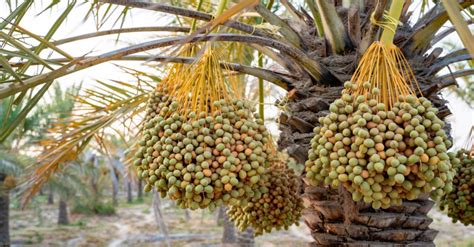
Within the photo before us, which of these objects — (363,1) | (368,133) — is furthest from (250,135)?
(363,1)

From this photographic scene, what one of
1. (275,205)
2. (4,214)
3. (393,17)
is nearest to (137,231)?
(4,214)

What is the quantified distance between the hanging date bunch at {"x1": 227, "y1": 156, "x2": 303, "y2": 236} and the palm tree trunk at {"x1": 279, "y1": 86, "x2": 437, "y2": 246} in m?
0.14

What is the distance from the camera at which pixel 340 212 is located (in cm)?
199

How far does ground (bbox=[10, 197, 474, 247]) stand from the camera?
1159cm

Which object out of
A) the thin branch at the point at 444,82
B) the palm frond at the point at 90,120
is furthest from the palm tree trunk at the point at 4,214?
the thin branch at the point at 444,82

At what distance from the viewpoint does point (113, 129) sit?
9.87 feet

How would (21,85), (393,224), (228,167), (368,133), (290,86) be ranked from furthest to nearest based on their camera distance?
(290,86) < (393,224) < (21,85) < (228,167) < (368,133)

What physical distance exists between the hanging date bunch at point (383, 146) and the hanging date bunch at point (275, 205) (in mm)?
641

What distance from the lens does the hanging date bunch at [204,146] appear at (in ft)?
5.01

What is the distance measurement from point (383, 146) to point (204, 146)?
0.52 m

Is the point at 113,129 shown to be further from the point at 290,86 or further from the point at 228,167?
the point at 228,167

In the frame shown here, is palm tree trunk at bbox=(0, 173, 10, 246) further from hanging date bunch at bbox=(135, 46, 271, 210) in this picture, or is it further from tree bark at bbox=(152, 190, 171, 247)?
hanging date bunch at bbox=(135, 46, 271, 210)

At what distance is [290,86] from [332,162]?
0.74 m

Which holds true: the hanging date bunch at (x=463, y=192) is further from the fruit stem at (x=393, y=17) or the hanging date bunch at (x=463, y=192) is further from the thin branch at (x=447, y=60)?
the fruit stem at (x=393, y=17)
